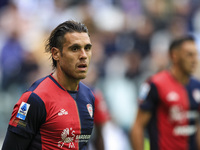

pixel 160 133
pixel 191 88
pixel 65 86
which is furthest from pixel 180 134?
pixel 65 86

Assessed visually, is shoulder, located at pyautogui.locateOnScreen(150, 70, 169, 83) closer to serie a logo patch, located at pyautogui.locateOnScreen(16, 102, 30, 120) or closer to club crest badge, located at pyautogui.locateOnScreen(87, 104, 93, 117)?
club crest badge, located at pyautogui.locateOnScreen(87, 104, 93, 117)

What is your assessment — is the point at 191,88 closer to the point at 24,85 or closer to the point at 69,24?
the point at 69,24

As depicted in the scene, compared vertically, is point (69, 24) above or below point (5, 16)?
below

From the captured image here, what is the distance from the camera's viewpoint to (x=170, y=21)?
471 inches

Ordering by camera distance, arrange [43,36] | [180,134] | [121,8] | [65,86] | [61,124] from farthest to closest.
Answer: [121,8]
[43,36]
[180,134]
[65,86]
[61,124]

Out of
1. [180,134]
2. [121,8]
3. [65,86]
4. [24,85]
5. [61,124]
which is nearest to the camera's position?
[61,124]

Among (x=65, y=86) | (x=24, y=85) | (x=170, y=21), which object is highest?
(x=170, y=21)

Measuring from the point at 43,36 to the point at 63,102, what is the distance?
665 centimetres

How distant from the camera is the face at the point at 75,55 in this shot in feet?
11.8

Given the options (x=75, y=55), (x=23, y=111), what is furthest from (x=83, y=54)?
(x=23, y=111)

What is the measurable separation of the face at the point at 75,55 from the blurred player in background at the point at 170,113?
2.37m

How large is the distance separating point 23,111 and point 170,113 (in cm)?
293

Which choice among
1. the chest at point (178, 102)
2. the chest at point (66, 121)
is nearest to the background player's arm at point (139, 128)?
the chest at point (178, 102)

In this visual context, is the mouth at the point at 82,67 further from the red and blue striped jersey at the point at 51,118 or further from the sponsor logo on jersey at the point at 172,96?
the sponsor logo on jersey at the point at 172,96
